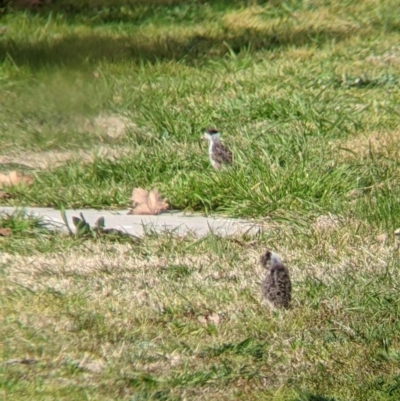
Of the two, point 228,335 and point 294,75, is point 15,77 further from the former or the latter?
point 228,335

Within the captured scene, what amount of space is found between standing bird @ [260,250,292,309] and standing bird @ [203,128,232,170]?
2123 millimetres

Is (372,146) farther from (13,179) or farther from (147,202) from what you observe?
(13,179)

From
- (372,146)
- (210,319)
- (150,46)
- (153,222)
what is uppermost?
(210,319)

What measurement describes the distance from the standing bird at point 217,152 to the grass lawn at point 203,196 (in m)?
0.09

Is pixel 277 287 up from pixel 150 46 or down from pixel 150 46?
up

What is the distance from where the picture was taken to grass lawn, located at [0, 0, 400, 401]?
4605 millimetres

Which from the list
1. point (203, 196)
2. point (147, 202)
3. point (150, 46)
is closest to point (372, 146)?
point (203, 196)

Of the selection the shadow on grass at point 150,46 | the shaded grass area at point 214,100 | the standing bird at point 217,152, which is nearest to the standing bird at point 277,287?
the shaded grass area at point 214,100

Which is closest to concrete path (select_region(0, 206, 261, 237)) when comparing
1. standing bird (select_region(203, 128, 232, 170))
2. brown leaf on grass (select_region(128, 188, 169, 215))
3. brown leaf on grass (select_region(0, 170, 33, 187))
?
brown leaf on grass (select_region(128, 188, 169, 215))

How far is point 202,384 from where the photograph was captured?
14.6 feet

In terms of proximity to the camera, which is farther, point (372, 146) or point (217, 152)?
point (372, 146)

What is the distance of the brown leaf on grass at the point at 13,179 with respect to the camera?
23.7 ft

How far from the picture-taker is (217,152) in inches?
289

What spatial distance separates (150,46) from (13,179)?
13.5ft
